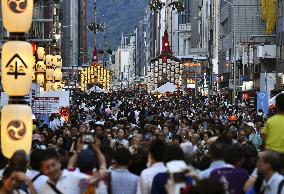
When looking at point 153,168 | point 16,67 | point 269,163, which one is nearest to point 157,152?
point 153,168

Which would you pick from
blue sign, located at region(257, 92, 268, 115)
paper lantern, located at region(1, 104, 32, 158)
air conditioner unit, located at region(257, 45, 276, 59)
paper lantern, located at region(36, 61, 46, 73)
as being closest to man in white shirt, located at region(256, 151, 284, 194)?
paper lantern, located at region(1, 104, 32, 158)

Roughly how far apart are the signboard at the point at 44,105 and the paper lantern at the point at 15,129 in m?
12.6

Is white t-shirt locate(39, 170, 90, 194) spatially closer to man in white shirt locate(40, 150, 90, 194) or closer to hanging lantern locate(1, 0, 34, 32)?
man in white shirt locate(40, 150, 90, 194)

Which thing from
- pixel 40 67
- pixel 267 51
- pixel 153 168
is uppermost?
pixel 267 51

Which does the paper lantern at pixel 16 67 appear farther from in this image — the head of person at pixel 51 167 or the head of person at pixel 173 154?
the head of person at pixel 173 154

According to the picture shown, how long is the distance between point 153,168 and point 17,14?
6840 millimetres

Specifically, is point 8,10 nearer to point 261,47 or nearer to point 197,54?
point 261,47

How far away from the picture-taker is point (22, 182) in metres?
9.77

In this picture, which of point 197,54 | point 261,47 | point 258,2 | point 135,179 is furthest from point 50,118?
point 197,54

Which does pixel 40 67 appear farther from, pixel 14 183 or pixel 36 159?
pixel 14 183

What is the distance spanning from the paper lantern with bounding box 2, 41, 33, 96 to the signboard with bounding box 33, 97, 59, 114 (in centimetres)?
1204

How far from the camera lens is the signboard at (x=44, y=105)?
1127 inches

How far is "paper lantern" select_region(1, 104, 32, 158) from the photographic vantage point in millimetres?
15695

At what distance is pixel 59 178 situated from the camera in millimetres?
10023
